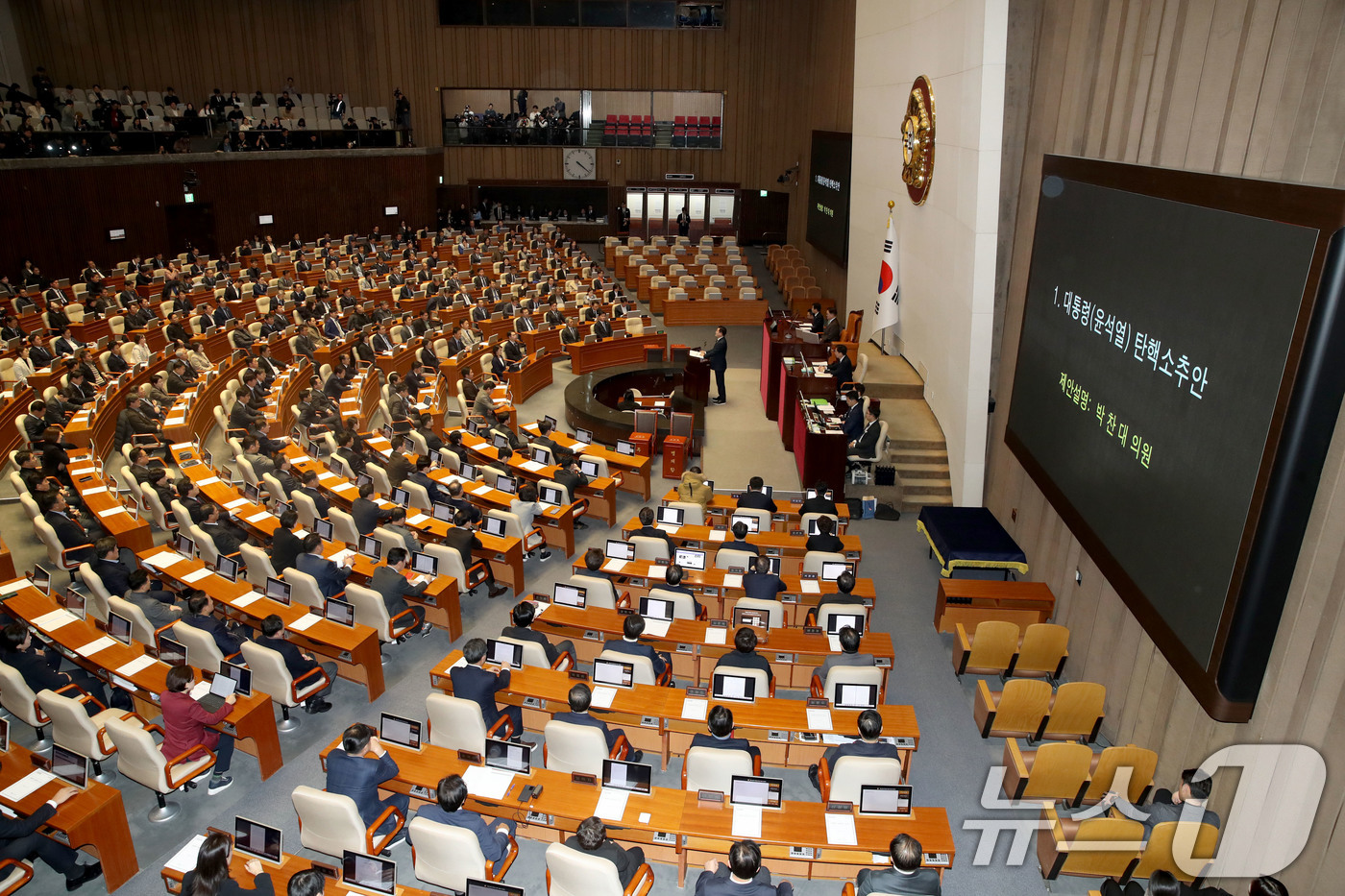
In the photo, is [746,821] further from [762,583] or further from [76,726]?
[76,726]

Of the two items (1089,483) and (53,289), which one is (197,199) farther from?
(1089,483)

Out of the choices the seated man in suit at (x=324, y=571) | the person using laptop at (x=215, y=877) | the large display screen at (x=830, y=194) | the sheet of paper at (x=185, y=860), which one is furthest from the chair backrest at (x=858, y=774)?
the large display screen at (x=830, y=194)

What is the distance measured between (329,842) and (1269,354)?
22.6ft

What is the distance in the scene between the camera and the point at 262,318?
19.8 m

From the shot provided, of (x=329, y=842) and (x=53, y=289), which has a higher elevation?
(x=53, y=289)

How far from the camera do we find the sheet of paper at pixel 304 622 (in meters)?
8.30

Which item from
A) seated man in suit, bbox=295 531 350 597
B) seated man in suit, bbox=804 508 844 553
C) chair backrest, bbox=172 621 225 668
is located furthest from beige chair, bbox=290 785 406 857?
seated man in suit, bbox=804 508 844 553

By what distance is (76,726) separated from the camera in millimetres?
6613

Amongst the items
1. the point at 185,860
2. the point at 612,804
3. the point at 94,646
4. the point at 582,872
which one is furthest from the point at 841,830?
the point at 94,646

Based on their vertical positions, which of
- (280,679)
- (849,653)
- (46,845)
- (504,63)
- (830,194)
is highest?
(504,63)

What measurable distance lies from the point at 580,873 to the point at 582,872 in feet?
0.07

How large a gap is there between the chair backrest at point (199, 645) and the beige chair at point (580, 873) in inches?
156

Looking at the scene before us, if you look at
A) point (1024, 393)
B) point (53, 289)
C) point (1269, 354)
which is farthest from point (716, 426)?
point (53, 289)

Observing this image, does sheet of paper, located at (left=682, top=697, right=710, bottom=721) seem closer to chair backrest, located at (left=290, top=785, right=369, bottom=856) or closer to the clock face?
chair backrest, located at (left=290, top=785, right=369, bottom=856)
